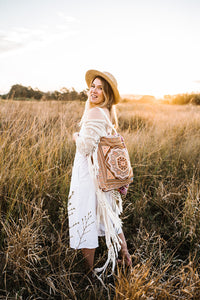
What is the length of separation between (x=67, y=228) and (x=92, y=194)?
61cm

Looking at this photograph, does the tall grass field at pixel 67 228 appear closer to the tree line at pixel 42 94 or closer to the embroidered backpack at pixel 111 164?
the embroidered backpack at pixel 111 164

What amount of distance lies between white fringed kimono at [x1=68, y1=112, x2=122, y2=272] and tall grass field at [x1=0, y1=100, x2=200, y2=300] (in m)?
0.14

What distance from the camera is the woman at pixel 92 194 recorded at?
6.21ft

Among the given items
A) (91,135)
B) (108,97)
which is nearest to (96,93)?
(108,97)

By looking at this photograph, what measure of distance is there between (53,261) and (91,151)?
38.0 inches

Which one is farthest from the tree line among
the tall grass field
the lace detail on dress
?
the lace detail on dress

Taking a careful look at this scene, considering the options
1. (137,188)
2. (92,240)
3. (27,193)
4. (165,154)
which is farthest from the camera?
(165,154)

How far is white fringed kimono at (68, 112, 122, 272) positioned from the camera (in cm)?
189

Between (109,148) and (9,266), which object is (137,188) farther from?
(9,266)

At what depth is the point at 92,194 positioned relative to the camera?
1.97 m

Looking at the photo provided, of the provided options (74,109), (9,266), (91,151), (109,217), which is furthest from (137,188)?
(74,109)

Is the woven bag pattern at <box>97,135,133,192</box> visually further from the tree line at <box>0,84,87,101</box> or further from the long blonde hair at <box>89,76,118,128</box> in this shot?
the tree line at <box>0,84,87,101</box>

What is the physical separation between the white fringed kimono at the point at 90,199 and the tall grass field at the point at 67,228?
5.6 inches

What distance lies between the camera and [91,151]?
6.32ft
